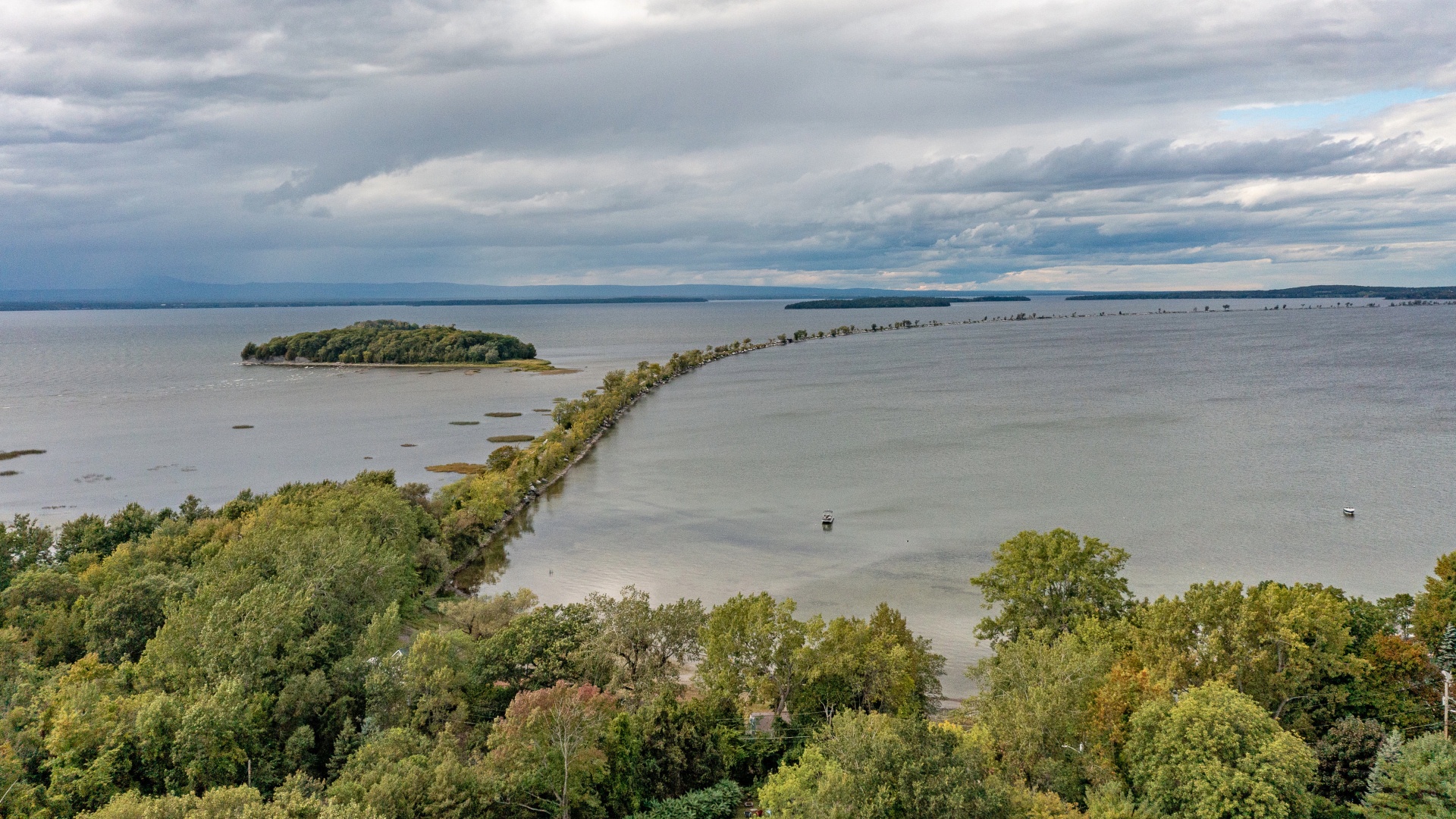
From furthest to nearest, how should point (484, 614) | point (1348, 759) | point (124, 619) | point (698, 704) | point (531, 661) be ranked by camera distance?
point (484, 614) → point (124, 619) → point (531, 661) → point (698, 704) → point (1348, 759)

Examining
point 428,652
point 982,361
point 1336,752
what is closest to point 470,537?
point 428,652

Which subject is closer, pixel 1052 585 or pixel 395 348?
pixel 1052 585

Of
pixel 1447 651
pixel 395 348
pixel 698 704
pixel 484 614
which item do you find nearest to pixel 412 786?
pixel 698 704

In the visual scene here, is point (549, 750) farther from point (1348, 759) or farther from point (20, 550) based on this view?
point (20, 550)

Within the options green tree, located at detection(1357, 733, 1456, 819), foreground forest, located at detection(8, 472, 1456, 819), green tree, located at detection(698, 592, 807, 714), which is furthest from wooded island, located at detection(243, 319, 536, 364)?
green tree, located at detection(1357, 733, 1456, 819)

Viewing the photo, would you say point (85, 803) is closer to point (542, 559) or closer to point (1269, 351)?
point (542, 559)

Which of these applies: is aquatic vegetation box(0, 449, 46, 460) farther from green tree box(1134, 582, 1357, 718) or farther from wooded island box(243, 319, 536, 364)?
green tree box(1134, 582, 1357, 718)
